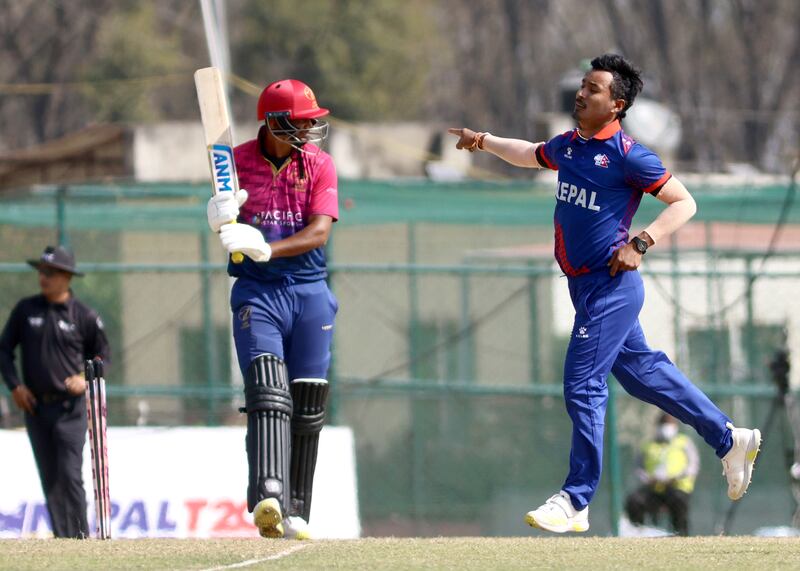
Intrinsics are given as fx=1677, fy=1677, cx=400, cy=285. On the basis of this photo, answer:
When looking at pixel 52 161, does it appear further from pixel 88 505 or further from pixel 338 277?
pixel 88 505

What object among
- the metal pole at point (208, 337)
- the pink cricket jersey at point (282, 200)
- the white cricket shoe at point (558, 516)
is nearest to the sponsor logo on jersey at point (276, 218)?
the pink cricket jersey at point (282, 200)

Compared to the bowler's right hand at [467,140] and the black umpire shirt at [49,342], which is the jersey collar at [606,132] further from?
the black umpire shirt at [49,342]

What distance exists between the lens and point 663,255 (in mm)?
16703

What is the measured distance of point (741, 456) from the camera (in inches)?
304

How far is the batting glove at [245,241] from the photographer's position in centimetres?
727

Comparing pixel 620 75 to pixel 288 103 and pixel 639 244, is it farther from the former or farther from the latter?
pixel 288 103

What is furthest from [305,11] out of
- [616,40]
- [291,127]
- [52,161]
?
[291,127]

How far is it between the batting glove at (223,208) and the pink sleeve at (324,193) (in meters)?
0.43

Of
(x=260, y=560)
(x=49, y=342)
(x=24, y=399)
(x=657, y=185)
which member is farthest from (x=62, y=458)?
(x=657, y=185)

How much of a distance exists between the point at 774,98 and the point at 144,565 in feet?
129

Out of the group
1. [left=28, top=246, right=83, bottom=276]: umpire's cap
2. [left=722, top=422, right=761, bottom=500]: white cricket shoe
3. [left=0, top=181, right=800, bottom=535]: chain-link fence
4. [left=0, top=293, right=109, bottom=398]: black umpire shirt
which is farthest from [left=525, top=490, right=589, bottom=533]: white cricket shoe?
[left=0, top=181, right=800, bottom=535]: chain-link fence

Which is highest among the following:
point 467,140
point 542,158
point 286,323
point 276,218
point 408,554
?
point 467,140

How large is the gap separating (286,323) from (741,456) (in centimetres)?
218

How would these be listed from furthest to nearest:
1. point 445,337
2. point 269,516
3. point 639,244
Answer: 1. point 445,337
2. point 639,244
3. point 269,516
